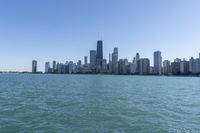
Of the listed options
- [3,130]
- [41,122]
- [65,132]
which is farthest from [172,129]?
[3,130]

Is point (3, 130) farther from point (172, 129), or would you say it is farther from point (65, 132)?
point (172, 129)

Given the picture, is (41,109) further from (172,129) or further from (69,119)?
(172,129)

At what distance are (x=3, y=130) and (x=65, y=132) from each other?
13.4 feet

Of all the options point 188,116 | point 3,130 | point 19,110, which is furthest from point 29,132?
point 188,116

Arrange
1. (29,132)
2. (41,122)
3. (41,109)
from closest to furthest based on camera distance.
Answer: (29,132) → (41,122) → (41,109)

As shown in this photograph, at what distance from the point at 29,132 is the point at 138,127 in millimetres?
7460

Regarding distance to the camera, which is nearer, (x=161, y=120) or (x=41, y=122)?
(x=41, y=122)

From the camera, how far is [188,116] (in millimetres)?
23703

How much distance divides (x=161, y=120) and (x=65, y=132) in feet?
27.4


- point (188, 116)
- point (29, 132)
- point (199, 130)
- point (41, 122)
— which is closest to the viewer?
point (29, 132)

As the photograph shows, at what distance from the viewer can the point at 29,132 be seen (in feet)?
55.4

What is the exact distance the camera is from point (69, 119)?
20875mm

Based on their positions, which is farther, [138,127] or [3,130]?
[138,127]

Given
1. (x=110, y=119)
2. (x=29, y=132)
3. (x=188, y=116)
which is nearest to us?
(x=29, y=132)
